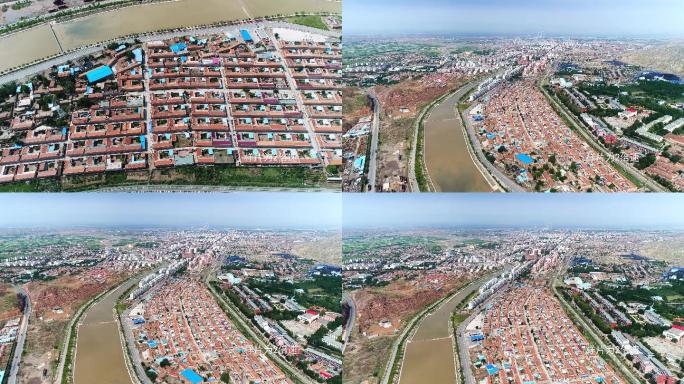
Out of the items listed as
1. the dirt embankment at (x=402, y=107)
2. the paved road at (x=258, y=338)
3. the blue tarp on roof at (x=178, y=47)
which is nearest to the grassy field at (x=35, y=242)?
the paved road at (x=258, y=338)

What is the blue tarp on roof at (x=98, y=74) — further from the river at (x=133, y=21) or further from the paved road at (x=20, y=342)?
the paved road at (x=20, y=342)

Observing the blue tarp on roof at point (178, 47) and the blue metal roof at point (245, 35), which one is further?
the blue metal roof at point (245, 35)

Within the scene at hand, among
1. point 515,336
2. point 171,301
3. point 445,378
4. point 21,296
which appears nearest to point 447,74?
point 515,336

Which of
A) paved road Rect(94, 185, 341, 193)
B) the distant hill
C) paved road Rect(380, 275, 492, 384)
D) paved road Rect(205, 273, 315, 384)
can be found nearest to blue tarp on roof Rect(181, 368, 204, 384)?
paved road Rect(205, 273, 315, 384)

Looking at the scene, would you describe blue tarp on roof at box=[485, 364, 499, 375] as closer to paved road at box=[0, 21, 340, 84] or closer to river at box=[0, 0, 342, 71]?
paved road at box=[0, 21, 340, 84]

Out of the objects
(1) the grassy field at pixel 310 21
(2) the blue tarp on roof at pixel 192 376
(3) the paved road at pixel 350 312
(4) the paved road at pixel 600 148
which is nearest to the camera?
(4) the paved road at pixel 600 148

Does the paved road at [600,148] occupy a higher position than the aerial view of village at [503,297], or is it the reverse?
the paved road at [600,148]

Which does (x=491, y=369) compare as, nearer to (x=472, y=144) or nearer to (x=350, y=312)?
(x=350, y=312)

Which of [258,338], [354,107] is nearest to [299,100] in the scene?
[354,107]
